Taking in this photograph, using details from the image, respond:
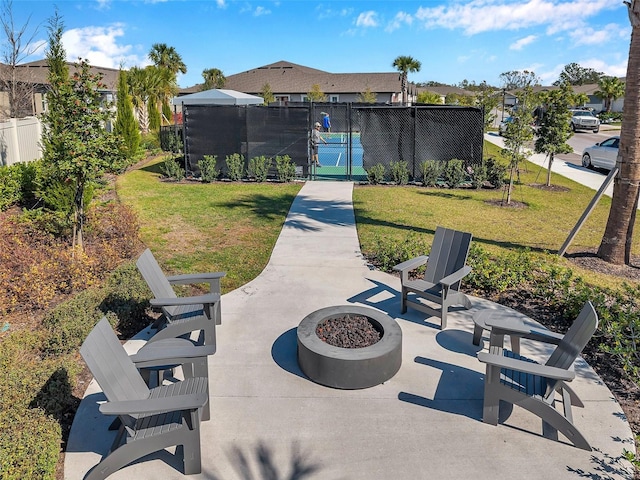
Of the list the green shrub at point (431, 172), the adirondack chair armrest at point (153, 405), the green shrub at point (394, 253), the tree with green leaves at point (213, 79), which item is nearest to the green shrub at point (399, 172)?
the green shrub at point (431, 172)

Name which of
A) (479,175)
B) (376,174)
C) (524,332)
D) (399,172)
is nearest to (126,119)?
(376,174)

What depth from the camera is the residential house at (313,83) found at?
169 feet

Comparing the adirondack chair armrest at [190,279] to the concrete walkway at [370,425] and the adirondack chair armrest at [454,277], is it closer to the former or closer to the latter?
the concrete walkway at [370,425]

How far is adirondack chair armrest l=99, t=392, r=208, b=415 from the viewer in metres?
3.39

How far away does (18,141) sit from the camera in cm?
1410

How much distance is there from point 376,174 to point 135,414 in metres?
13.1

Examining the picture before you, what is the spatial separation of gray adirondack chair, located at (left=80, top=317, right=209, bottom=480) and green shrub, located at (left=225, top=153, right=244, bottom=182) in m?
12.8

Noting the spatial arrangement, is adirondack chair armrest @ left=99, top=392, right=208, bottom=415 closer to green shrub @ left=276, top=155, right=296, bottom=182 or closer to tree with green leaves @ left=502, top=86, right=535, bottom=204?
tree with green leaves @ left=502, top=86, right=535, bottom=204

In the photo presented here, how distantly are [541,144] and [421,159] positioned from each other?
386 centimetres

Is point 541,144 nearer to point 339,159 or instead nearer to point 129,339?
point 339,159

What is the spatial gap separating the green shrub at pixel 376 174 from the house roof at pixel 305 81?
3713cm

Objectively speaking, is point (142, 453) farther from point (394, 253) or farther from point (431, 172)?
point (431, 172)

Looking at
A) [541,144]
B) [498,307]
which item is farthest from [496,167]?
[498,307]

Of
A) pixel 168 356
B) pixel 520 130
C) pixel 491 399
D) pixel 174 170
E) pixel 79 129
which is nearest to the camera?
pixel 168 356
